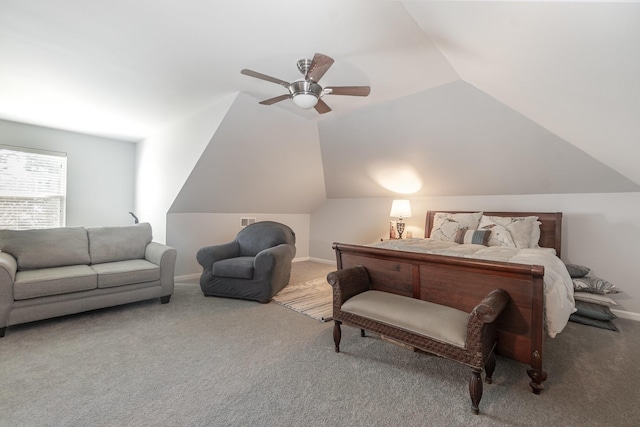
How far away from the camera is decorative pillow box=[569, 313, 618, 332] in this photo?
111 inches

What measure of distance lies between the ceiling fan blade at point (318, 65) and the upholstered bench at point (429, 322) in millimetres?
1599

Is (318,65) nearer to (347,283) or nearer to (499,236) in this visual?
(347,283)

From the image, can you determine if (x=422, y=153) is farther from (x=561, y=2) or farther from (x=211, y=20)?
(x=211, y=20)

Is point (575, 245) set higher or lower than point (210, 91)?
lower

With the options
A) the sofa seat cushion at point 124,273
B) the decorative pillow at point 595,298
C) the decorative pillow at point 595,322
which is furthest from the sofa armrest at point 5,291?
the decorative pillow at point 595,298

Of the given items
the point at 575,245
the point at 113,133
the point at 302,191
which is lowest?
the point at 575,245

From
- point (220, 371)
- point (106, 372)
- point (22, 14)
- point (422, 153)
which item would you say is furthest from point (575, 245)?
point (22, 14)

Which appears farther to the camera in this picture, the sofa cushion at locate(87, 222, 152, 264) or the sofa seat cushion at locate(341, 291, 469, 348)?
the sofa cushion at locate(87, 222, 152, 264)

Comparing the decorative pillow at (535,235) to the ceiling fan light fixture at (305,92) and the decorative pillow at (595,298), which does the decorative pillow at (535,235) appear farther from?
the ceiling fan light fixture at (305,92)

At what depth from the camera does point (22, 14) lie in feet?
6.32

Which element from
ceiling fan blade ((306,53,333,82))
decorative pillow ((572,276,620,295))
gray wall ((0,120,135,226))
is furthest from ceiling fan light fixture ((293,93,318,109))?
gray wall ((0,120,135,226))

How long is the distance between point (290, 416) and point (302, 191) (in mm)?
4330

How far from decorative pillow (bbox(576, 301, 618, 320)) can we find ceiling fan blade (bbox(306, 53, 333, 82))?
11.7 ft

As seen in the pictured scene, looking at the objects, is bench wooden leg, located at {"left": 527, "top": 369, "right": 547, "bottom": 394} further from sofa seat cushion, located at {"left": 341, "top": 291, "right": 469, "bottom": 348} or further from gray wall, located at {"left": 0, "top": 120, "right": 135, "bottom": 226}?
gray wall, located at {"left": 0, "top": 120, "right": 135, "bottom": 226}
